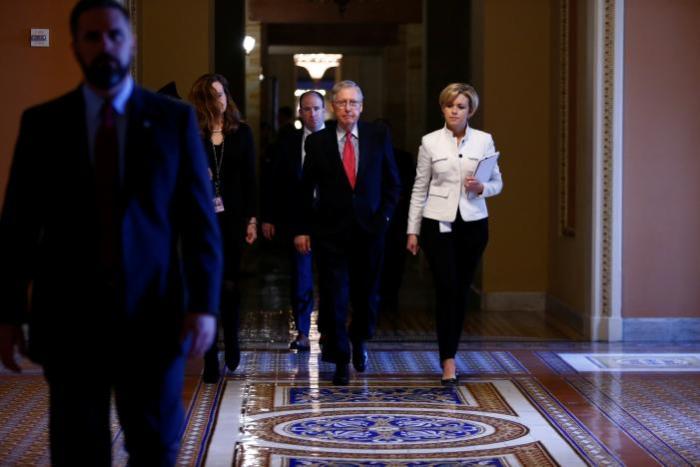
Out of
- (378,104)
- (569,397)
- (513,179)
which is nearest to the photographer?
(569,397)

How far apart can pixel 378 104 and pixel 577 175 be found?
2009cm

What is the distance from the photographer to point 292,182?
8164 mm

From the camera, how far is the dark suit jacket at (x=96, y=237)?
3.16m

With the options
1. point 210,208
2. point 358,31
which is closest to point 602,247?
point 210,208

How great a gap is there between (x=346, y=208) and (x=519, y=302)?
4085 millimetres

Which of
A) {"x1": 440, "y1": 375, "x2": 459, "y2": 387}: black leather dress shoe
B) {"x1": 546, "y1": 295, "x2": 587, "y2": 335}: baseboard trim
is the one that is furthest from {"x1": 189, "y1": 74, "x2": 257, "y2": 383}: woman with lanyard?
{"x1": 546, "y1": 295, "x2": 587, "y2": 335}: baseboard trim

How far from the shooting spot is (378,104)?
1156 inches

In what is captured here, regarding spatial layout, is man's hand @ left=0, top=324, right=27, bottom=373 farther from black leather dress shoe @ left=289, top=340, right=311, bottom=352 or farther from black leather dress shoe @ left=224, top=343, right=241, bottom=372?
black leather dress shoe @ left=289, top=340, right=311, bottom=352

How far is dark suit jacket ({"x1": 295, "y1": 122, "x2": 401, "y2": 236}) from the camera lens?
7.08 meters

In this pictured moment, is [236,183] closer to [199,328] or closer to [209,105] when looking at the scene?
[209,105]

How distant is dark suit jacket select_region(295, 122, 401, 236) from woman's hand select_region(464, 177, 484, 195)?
0.51 metres

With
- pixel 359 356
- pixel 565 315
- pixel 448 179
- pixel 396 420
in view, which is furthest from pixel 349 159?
pixel 565 315

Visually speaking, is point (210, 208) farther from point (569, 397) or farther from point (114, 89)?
point (569, 397)

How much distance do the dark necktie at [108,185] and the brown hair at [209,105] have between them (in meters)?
3.70
